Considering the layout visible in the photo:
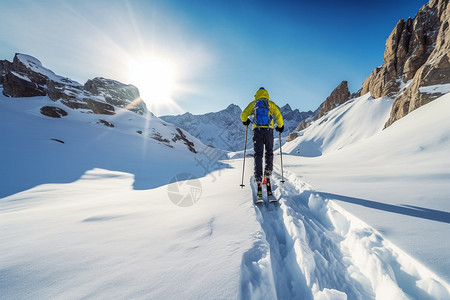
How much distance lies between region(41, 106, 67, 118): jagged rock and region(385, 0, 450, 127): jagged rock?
181 ft

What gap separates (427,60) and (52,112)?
67467 mm

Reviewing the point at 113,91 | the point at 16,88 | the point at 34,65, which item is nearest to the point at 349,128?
the point at 16,88

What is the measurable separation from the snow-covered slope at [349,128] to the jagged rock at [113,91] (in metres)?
73.8

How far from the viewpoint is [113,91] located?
272 ft

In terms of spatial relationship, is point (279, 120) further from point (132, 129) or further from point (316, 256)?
point (132, 129)

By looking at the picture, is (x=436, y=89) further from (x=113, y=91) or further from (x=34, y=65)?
(x=34, y=65)

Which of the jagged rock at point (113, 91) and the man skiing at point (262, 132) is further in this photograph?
the jagged rock at point (113, 91)

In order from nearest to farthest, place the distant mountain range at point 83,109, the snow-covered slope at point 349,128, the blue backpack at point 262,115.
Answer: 1. the blue backpack at point 262,115
2. the distant mountain range at point 83,109
3. the snow-covered slope at point 349,128

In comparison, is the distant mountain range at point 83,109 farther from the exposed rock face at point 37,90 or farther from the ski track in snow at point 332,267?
the ski track in snow at point 332,267

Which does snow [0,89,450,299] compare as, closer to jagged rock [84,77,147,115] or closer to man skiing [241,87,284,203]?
man skiing [241,87,284,203]

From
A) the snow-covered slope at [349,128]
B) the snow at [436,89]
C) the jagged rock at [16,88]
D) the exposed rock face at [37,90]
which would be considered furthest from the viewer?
the exposed rock face at [37,90]

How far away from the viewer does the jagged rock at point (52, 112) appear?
30156 mm

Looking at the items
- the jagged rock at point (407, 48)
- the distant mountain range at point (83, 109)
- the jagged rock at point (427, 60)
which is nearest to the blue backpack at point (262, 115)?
the jagged rock at point (427, 60)

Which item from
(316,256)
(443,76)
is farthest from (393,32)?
(316,256)
